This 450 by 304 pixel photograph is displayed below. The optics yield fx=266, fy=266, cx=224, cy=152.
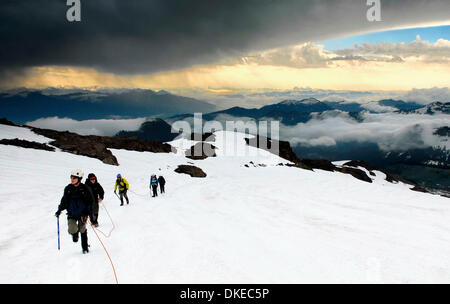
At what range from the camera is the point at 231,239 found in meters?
10.8

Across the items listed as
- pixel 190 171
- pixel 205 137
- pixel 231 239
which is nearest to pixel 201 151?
pixel 205 137

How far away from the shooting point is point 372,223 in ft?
47.1

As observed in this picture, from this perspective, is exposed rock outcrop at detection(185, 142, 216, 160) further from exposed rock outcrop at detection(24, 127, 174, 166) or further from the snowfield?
the snowfield

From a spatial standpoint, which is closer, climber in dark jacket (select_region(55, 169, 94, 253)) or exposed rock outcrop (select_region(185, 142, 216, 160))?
climber in dark jacket (select_region(55, 169, 94, 253))

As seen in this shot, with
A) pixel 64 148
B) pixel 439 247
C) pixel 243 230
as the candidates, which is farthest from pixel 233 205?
pixel 64 148

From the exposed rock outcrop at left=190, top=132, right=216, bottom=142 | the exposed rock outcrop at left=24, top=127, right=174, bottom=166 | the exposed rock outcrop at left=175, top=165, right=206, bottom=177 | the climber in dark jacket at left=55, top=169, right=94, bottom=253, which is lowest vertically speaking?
the exposed rock outcrop at left=175, top=165, right=206, bottom=177

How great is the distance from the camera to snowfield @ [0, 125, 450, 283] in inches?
296

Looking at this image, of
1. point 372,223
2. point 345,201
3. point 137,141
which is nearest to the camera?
point 372,223

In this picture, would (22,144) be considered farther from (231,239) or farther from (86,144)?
(231,239)

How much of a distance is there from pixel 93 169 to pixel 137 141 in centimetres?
2977

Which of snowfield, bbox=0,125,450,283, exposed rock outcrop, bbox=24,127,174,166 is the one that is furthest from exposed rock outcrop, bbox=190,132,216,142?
snowfield, bbox=0,125,450,283

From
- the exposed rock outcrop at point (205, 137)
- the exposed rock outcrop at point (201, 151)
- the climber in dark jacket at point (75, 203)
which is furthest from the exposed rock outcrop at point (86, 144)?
the climber in dark jacket at point (75, 203)
